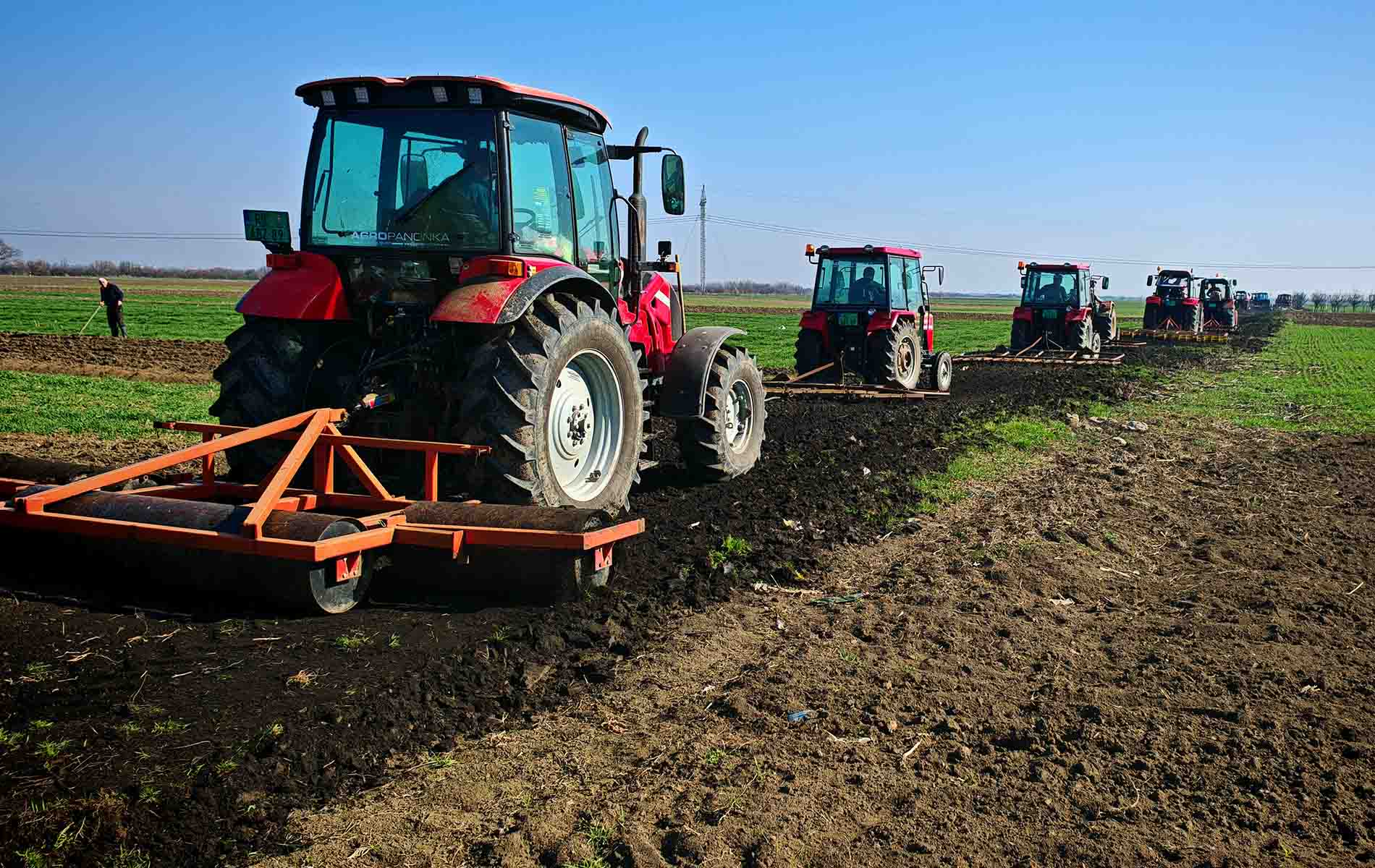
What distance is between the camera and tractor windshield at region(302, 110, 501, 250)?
19.8 ft

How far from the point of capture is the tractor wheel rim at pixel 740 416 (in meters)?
8.64

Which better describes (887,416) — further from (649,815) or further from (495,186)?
(649,815)

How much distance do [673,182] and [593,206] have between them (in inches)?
21.1

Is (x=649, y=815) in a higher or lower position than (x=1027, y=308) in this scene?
lower

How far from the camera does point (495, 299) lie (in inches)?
220

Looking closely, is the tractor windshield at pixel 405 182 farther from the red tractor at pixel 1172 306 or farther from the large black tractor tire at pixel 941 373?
the red tractor at pixel 1172 306

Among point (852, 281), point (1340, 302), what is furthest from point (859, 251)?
point (1340, 302)

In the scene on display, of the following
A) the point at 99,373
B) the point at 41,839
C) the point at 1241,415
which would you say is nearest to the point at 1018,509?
the point at 41,839

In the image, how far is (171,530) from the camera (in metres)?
4.54

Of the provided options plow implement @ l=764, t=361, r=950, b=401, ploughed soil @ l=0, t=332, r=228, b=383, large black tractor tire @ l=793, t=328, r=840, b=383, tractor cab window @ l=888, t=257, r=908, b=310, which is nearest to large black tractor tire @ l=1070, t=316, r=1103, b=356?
tractor cab window @ l=888, t=257, r=908, b=310

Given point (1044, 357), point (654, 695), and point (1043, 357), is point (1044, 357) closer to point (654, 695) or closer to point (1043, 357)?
point (1043, 357)

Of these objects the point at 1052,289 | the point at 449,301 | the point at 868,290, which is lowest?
the point at 449,301

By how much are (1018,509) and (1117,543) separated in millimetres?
1035

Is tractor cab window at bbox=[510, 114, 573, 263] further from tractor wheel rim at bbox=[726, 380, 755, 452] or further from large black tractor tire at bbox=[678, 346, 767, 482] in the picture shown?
tractor wheel rim at bbox=[726, 380, 755, 452]
